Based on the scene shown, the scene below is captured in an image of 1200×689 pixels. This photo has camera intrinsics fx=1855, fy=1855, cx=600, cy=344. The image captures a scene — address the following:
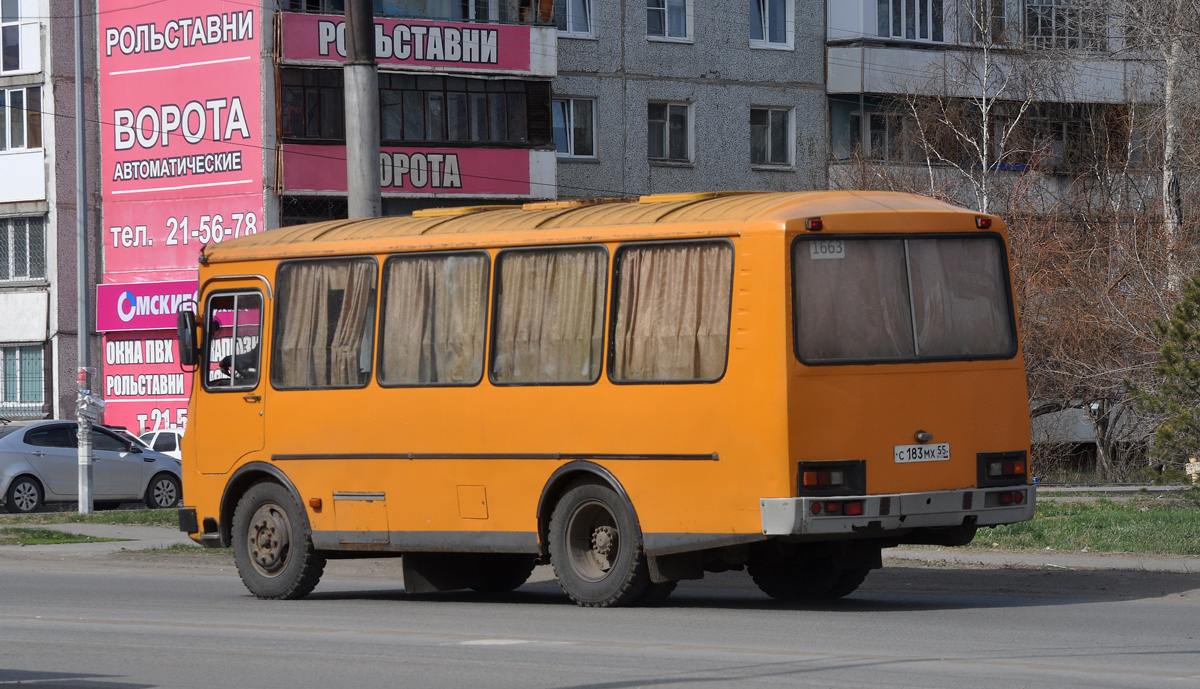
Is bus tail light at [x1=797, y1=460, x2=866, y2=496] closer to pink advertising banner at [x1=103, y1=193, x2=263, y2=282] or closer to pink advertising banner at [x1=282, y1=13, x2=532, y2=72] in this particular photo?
pink advertising banner at [x1=282, y1=13, x2=532, y2=72]

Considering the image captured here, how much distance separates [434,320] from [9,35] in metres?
32.1

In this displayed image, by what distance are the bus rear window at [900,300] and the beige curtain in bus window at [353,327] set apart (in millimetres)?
3760

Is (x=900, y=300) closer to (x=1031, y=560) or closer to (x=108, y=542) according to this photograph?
(x=1031, y=560)

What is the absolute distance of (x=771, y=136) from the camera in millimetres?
46062

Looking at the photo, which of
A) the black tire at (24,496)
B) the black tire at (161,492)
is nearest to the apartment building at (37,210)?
the black tire at (161,492)

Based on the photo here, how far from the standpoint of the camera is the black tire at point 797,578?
539 inches

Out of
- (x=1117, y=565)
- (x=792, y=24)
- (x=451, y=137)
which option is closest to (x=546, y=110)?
(x=451, y=137)

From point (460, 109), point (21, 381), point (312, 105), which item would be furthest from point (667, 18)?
point (21, 381)

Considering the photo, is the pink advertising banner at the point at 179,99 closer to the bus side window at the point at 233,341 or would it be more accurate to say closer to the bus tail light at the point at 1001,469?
the bus side window at the point at 233,341

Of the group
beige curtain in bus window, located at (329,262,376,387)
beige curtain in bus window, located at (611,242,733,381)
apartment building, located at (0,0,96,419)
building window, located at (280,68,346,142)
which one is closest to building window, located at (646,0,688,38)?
building window, located at (280,68,346,142)

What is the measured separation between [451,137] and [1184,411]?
23689 millimetres

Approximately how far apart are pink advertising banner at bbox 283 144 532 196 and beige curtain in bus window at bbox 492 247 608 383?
25.9 meters

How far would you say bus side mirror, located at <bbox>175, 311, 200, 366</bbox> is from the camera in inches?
606

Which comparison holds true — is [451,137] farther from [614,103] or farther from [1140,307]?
[1140,307]
